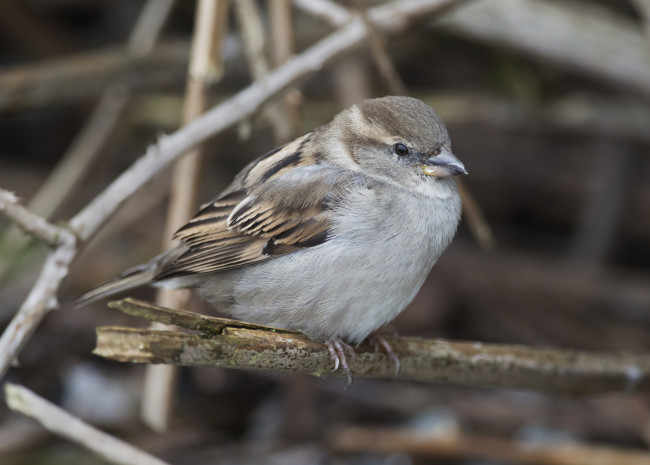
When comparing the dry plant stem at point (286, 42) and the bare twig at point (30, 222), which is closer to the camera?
the bare twig at point (30, 222)

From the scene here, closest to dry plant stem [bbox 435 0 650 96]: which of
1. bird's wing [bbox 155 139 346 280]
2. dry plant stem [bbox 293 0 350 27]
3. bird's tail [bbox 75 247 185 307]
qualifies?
dry plant stem [bbox 293 0 350 27]

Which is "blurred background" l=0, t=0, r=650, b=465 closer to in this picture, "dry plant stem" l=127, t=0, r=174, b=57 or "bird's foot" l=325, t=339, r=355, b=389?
"dry plant stem" l=127, t=0, r=174, b=57

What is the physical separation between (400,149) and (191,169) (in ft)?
3.22

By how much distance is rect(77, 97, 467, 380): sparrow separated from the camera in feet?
9.27

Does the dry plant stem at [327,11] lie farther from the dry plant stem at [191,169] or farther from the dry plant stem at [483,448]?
the dry plant stem at [483,448]

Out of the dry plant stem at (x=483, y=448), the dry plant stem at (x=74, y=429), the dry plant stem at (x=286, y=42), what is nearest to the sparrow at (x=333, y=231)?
the dry plant stem at (x=74, y=429)

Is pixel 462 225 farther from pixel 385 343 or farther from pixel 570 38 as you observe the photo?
pixel 385 343

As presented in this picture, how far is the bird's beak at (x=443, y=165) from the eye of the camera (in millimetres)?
2957

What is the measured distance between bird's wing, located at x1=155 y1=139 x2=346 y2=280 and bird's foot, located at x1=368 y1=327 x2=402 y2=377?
0.43 m

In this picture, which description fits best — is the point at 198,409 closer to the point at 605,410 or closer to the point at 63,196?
the point at 63,196

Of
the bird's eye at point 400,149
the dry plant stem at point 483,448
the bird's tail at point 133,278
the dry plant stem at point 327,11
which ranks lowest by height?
the dry plant stem at point 483,448

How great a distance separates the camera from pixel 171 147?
3.11m

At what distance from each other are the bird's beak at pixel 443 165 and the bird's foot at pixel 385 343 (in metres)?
0.60

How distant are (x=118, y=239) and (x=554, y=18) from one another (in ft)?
8.80
